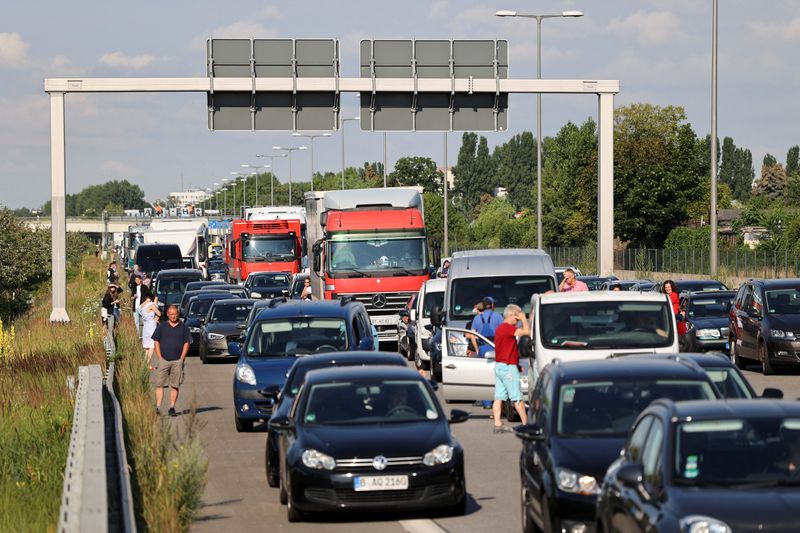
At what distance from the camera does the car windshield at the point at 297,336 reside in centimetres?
2227

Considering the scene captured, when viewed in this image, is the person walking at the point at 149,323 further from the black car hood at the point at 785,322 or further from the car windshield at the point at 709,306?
the car windshield at the point at 709,306

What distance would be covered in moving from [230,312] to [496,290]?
38.0ft

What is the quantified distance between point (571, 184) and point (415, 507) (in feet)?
366

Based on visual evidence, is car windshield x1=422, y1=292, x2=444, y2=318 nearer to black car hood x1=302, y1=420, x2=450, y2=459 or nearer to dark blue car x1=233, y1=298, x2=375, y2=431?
dark blue car x1=233, y1=298, x2=375, y2=431

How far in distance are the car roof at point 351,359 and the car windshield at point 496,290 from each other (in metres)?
9.39

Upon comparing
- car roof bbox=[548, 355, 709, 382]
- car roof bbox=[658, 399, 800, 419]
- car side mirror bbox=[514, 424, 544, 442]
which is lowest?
car side mirror bbox=[514, 424, 544, 442]

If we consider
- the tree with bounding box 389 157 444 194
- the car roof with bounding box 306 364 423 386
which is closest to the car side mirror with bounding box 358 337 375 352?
the car roof with bounding box 306 364 423 386

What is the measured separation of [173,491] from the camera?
488 inches

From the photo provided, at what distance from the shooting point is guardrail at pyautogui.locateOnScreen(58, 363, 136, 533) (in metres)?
8.81

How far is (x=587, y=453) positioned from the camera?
1138cm

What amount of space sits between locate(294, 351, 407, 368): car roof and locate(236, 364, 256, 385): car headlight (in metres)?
3.84

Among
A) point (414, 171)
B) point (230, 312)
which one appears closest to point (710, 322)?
point (230, 312)

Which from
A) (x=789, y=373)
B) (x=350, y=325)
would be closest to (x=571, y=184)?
(x=789, y=373)

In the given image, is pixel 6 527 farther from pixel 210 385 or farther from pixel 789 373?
pixel 789 373
